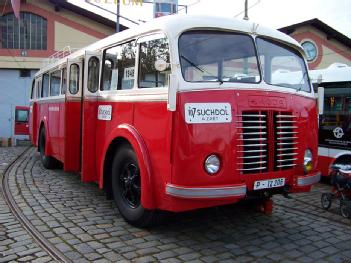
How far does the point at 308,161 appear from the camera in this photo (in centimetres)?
530

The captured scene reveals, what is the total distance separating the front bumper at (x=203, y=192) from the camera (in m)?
4.34

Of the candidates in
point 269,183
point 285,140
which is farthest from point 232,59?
point 269,183

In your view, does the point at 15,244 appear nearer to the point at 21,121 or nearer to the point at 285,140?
the point at 285,140

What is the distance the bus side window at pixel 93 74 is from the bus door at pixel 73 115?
1.39ft

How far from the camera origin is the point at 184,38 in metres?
4.75

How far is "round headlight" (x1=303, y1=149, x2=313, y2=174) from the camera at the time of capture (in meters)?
5.25

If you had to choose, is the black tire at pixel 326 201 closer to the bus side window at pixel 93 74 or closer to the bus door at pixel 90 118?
the bus door at pixel 90 118

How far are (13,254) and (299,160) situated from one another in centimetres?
346

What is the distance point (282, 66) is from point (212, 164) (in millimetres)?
1901

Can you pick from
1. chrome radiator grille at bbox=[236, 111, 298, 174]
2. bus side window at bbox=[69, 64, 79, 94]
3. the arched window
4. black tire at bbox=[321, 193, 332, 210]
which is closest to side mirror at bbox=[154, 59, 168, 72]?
chrome radiator grille at bbox=[236, 111, 298, 174]

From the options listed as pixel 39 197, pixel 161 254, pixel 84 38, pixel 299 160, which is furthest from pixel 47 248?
pixel 84 38

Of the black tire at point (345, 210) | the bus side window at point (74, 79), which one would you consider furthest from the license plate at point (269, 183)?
the bus side window at point (74, 79)

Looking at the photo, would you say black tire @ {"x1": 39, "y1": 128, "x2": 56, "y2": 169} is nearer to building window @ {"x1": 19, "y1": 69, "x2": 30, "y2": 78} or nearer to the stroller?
the stroller

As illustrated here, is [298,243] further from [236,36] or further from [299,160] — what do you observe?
[236,36]
